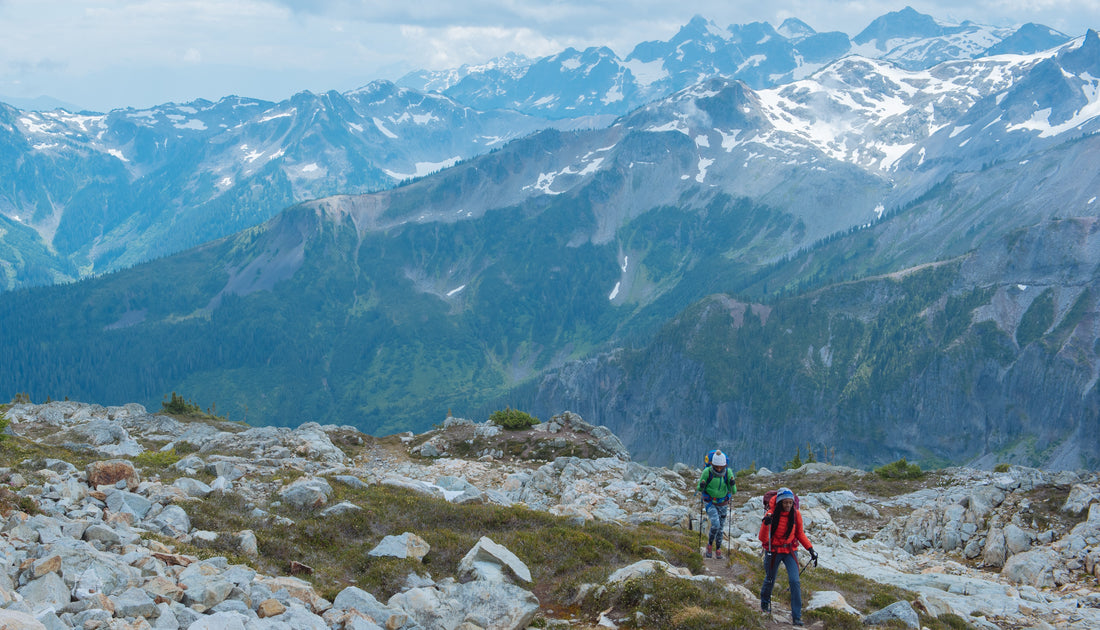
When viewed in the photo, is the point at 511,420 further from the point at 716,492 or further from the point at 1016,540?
the point at 1016,540

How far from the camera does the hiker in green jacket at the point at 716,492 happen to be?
26.0 metres

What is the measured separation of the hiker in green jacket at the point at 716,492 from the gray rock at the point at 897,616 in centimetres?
610

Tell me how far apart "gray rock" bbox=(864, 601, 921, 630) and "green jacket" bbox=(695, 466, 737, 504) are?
636 cm

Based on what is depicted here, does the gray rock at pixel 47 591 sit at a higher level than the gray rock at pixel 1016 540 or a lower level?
higher

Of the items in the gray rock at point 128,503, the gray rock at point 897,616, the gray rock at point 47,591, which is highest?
the gray rock at point 47,591

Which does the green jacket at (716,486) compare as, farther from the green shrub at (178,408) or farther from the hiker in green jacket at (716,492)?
the green shrub at (178,408)

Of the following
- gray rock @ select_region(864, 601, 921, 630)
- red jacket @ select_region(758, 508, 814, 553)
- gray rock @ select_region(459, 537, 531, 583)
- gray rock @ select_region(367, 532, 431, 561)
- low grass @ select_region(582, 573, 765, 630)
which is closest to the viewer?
low grass @ select_region(582, 573, 765, 630)

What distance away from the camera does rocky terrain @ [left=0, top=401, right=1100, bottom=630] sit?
16266mm

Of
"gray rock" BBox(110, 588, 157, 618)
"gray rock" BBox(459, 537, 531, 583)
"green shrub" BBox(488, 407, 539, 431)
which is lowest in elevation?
"green shrub" BBox(488, 407, 539, 431)

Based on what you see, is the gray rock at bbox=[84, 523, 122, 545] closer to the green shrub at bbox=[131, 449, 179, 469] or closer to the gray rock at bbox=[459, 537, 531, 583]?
the gray rock at bbox=[459, 537, 531, 583]

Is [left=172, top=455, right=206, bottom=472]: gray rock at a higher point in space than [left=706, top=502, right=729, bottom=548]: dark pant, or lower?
lower

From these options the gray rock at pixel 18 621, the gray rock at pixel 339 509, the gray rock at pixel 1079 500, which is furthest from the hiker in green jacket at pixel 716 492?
the gray rock at pixel 1079 500

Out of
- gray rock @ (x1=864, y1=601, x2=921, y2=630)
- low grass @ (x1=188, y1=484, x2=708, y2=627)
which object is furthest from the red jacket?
low grass @ (x1=188, y1=484, x2=708, y2=627)

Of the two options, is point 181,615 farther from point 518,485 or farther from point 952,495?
point 952,495
